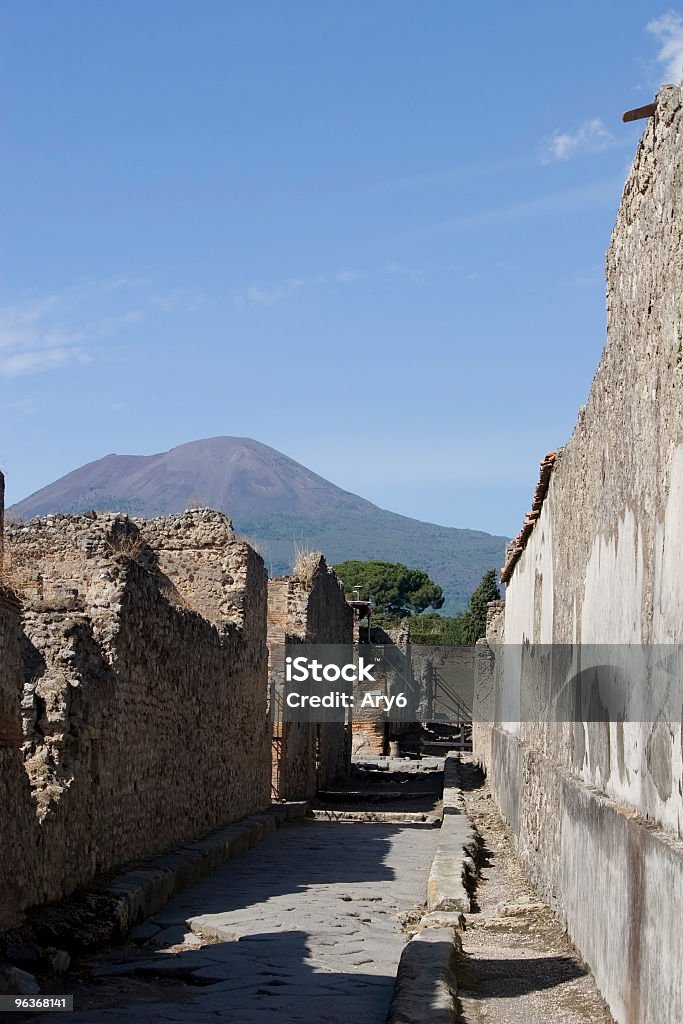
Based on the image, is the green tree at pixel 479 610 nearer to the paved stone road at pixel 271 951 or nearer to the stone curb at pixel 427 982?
the paved stone road at pixel 271 951

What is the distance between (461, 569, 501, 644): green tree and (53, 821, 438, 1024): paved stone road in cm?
4715

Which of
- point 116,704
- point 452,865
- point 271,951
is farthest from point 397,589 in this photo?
point 271,951

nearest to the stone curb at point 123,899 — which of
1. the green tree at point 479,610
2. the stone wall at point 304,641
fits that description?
the stone wall at point 304,641

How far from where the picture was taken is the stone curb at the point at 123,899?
689 centimetres

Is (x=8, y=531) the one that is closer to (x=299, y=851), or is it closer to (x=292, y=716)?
(x=299, y=851)

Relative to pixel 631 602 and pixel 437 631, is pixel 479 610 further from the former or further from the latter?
pixel 631 602

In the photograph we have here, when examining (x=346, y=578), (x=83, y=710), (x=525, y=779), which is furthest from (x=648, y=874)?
(x=346, y=578)

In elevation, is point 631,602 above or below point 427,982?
above

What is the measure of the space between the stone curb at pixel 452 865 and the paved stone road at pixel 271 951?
292 millimetres

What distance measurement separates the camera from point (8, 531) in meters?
12.7

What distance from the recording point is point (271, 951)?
7.07 metres

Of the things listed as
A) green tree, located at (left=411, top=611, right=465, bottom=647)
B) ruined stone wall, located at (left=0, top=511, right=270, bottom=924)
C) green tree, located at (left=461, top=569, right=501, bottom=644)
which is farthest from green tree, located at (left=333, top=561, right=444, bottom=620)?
ruined stone wall, located at (left=0, top=511, right=270, bottom=924)

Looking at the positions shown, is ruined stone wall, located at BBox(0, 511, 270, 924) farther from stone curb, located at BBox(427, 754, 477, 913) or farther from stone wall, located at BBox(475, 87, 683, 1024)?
stone wall, located at BBox(475, 87, 683, 1024)

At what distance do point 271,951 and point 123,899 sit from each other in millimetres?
1142
